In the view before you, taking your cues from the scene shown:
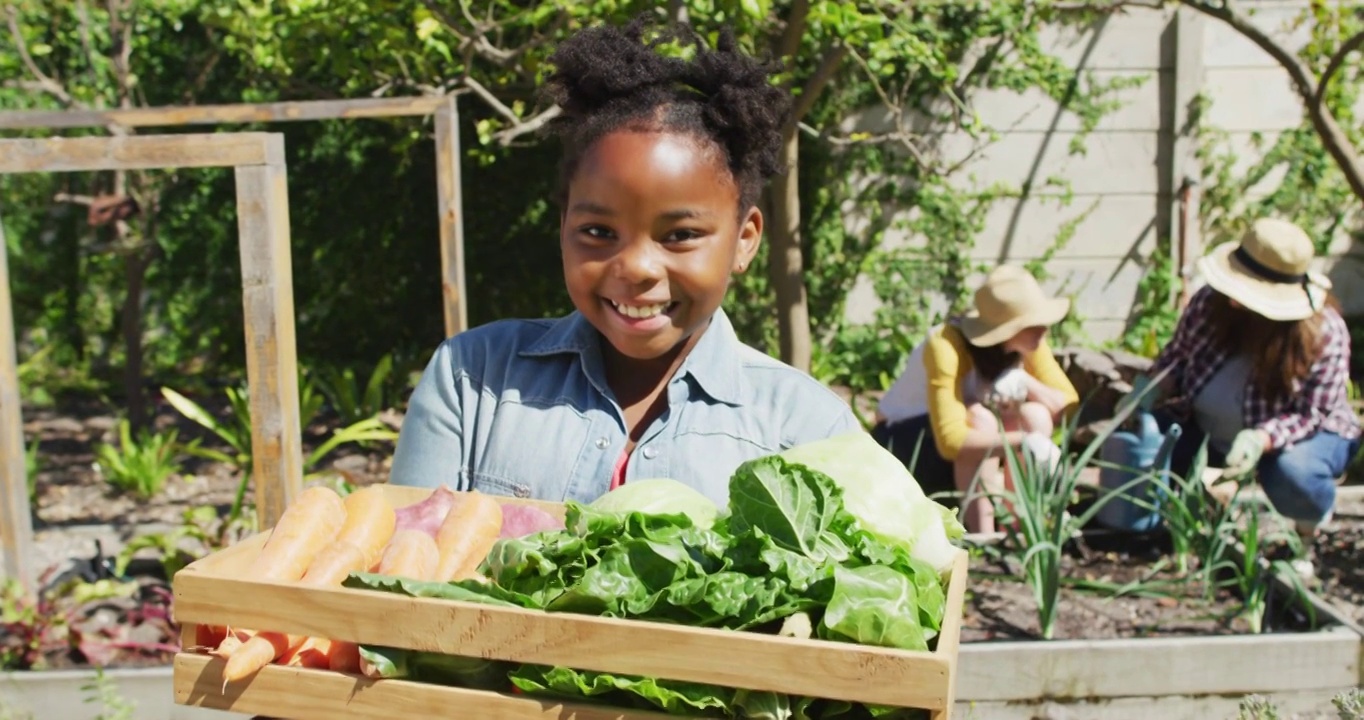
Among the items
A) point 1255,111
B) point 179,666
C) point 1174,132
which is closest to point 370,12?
point 179,666

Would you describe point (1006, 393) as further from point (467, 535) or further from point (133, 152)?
point (467, 535)

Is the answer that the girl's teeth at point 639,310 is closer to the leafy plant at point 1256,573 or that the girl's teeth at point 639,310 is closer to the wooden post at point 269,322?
the wooden post at point 269,322

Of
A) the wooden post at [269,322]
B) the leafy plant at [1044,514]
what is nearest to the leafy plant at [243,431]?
the wooden post at [269,322]

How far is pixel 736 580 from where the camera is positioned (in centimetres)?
124

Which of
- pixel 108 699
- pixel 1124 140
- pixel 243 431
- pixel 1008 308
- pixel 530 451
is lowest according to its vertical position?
pixel 243 431

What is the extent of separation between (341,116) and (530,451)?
3.25m

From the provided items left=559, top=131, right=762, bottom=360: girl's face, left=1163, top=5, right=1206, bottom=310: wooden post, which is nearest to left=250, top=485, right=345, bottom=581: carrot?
left=559, top=131, right=762, bottom=360: girl's face

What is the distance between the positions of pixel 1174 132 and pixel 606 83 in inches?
276

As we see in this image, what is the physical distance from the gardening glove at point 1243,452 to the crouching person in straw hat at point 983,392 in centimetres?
57

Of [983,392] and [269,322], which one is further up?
[269,322]

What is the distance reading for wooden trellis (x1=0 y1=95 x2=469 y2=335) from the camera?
4.57 metres

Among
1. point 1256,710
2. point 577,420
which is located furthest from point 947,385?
point 577,420

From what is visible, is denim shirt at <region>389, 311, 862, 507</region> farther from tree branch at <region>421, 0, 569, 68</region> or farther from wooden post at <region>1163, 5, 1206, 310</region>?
wooden post at <region>1163, 5, 1206, 310</region>

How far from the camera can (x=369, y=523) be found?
1538 millimetres
